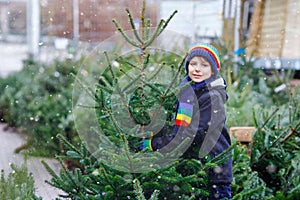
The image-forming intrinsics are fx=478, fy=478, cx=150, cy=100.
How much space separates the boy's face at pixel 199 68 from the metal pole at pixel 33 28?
19.2 ft

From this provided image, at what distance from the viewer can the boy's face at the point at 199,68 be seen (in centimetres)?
256

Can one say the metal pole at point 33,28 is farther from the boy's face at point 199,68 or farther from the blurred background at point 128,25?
the boy's face at point 199,68

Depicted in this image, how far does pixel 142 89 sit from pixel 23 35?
26.8 ft

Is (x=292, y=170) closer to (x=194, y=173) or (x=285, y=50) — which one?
(x=194, y=173)

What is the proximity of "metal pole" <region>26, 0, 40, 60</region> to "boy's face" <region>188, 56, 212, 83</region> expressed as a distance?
5858mm

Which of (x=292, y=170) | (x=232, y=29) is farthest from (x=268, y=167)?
(x=232, y=29)

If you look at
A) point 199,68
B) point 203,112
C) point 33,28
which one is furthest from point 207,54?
point 33,28

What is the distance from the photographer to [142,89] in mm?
2703

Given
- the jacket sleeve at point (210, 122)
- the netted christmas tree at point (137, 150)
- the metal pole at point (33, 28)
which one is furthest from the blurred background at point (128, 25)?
the jacket sleeve at point (210, 122)

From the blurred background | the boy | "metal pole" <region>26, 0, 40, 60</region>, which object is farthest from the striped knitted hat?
"metal pole" <region>26, 0, 40, 60</region>

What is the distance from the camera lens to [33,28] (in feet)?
30.8

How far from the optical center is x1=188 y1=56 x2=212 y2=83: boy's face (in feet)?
8.41

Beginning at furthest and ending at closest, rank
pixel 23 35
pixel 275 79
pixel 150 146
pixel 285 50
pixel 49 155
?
pixel 285 50 < pixel 23 35 < pixel 275 79 < pixel 49 155 < pixel 150 146

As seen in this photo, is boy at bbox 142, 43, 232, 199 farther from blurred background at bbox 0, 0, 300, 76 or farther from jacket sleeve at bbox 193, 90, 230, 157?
blurred background at bbox 0, 0, 300, 76
